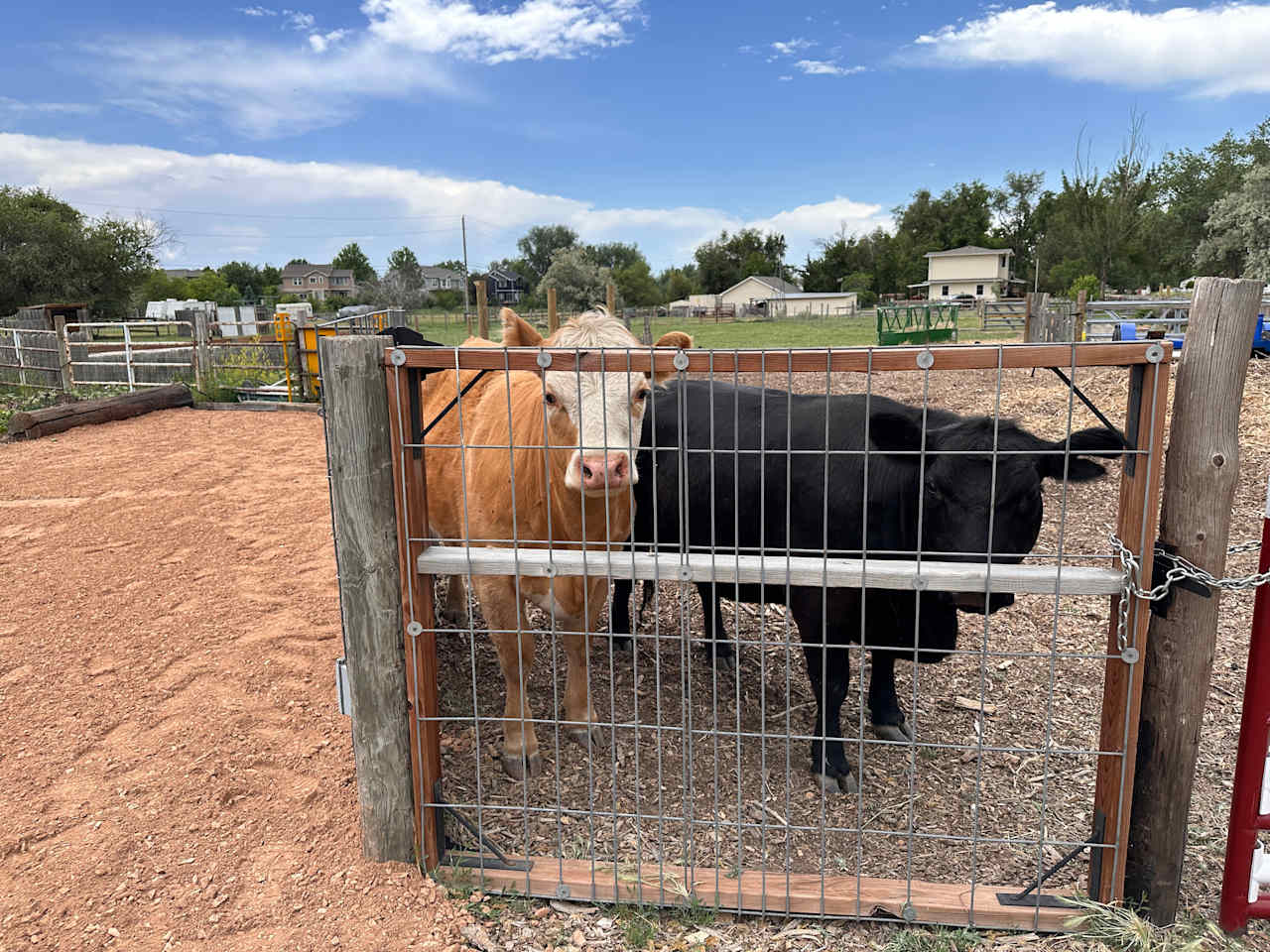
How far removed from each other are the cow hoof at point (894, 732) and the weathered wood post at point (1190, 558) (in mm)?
1287

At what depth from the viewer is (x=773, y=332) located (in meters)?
35.9

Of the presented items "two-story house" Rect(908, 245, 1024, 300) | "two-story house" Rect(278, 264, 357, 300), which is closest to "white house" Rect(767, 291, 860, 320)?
"two-story house" Rect(908, 245, 1024, 300)

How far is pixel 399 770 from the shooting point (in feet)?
9.09

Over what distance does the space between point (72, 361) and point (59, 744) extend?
14.6 metres

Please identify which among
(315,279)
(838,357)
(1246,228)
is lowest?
(838,357)

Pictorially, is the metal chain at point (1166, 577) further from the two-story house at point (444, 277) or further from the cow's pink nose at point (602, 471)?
the two-story house at point (444, 277)

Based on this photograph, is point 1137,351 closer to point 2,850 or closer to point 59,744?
point 2,850

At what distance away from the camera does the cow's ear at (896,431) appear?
2.95 m

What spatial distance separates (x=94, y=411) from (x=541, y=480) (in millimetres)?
11833

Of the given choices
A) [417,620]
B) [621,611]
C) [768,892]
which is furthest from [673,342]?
[621,611]

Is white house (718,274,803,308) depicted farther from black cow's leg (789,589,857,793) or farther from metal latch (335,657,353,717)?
metal latch (335,657,353,717)

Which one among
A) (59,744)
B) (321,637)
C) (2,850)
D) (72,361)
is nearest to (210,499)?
(321,637)

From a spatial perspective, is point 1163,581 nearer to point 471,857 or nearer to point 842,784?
point 842,784

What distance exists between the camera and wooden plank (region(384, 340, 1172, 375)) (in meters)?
2.22
